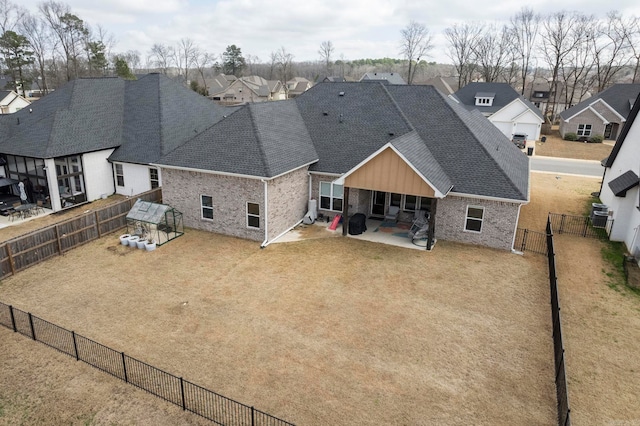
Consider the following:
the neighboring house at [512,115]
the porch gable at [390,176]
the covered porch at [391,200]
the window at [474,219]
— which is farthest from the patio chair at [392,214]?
the neighboring house at [512,115]

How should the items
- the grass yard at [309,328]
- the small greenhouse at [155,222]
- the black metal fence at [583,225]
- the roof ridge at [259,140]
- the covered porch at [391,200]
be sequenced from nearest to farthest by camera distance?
the grass yard at [309,328]
the covered porch at [391,200]
the roof ridge at [259,140]
the small greenhouse at [155,222]
the black metal fence at [583,225]

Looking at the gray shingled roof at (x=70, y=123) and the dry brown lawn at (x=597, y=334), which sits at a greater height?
the gray shingled roof at (x=70, y=123)

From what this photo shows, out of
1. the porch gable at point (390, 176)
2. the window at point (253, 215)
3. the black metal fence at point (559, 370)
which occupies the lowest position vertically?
the black metal fence at point (559, 370)

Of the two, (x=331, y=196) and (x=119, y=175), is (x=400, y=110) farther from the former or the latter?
(x=119, y=175)

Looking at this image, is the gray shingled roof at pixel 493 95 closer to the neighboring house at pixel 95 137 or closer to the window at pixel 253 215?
the neighboring house at pixel 95 137

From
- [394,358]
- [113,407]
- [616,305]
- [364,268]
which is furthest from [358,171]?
[113,407]

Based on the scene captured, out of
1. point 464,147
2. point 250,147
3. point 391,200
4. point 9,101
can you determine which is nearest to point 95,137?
point 250,147

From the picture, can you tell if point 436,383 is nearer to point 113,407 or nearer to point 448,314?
point 448,314
